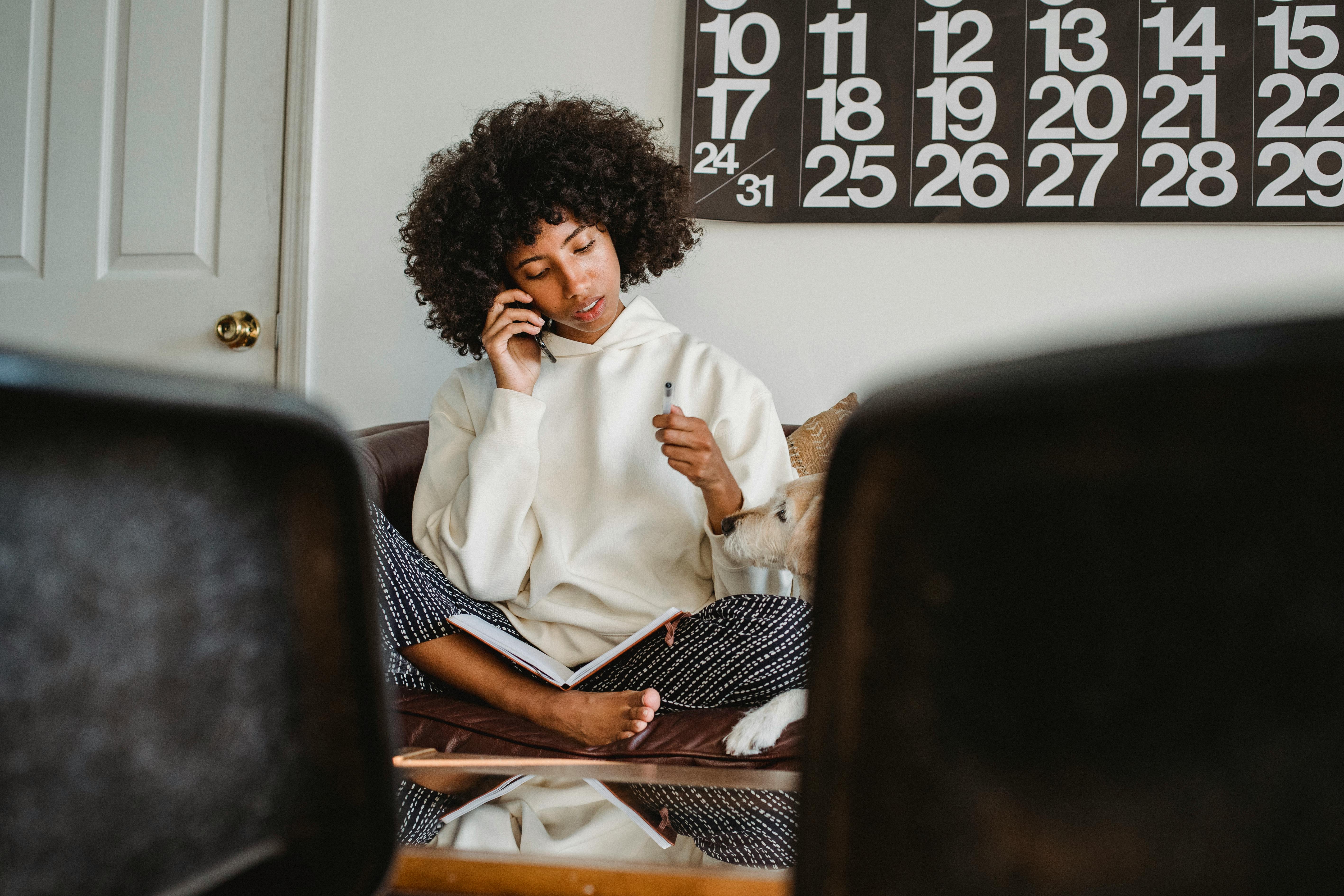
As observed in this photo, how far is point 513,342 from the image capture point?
1.50 m

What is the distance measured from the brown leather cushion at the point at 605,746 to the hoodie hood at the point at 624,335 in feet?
2.19

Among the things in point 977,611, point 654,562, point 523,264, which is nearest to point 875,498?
point 977,611

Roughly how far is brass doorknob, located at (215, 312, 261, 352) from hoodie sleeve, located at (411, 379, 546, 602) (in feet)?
2.44

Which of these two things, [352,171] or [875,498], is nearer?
[875,498]

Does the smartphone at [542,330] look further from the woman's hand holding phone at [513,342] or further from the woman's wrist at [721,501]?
the woman's wrist at [721,501]

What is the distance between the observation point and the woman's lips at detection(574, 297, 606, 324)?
1460 millimetres

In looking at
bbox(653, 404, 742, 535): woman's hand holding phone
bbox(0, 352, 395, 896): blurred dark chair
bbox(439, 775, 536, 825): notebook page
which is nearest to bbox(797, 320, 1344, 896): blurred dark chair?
bbox(0, 352, 395, 896): blurred dark chair

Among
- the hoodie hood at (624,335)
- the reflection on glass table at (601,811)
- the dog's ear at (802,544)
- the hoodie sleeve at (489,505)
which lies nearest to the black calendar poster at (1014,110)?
the hoodie hood at (624,335)

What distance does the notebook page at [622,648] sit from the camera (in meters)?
1.12

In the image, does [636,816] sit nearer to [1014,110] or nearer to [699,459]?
[699,459]

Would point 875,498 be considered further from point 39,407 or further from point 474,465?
point 474,465

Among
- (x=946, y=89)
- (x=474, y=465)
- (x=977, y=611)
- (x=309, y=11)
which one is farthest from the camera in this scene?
(x=309, y=11)

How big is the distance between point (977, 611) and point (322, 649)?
7.9 inches

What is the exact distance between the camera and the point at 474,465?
1366 mm
